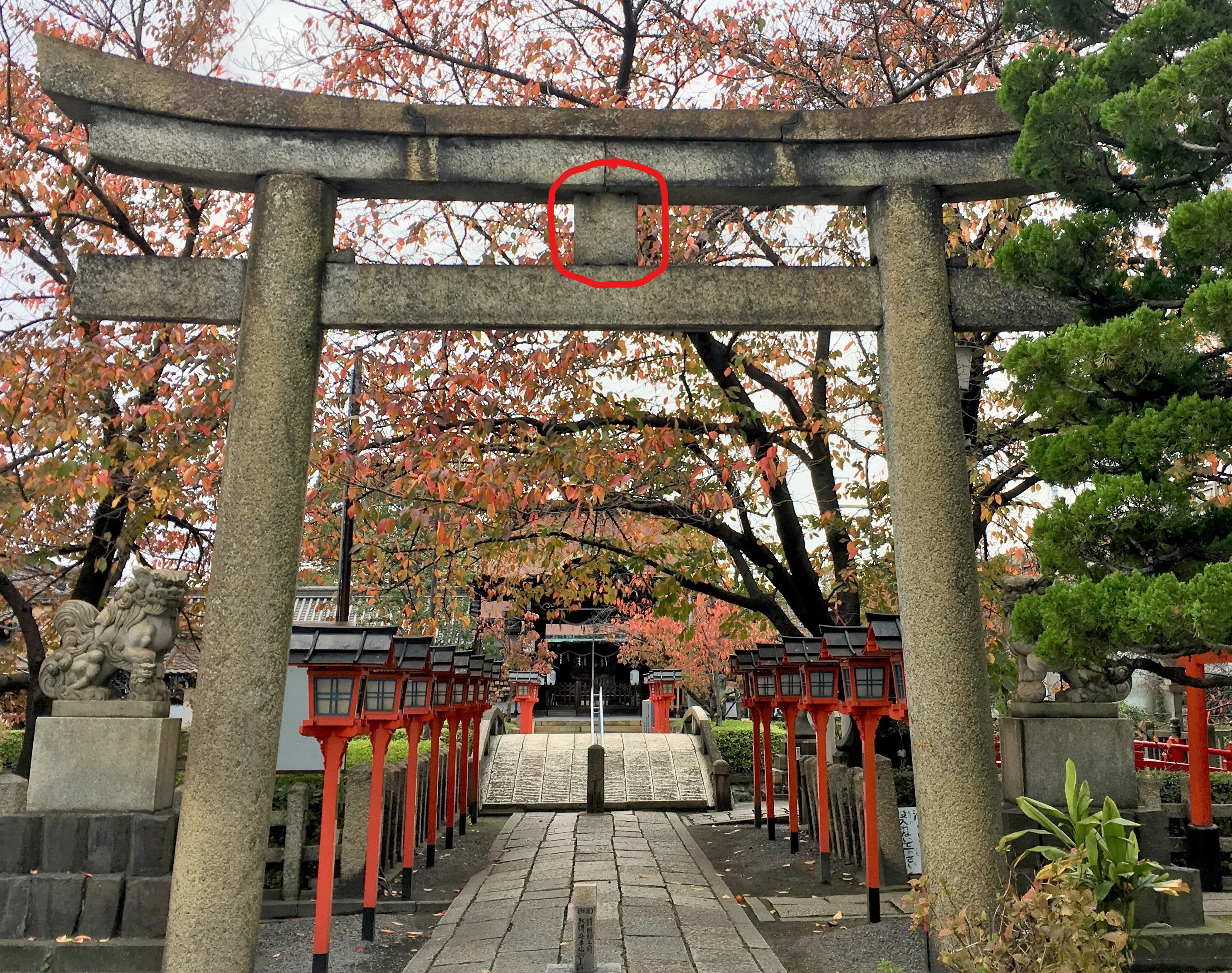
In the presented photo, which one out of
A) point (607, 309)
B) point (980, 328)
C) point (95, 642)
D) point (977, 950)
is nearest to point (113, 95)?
point (607, 309)

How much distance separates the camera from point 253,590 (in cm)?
510

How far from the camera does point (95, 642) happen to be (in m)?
6.65

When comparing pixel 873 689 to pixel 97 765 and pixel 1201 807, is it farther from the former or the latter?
pixel 97 765

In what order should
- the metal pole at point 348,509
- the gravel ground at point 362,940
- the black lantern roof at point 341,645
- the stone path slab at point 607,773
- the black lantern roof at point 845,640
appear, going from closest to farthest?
the gravel ground at point 362,940, the black lantern roof at point 341,645, the metal pole at point 348,509, the black lantern roof at point 845,640, the stone path slab at point 607,773

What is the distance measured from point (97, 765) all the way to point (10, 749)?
1275cm

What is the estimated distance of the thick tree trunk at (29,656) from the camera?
9516 millimetres

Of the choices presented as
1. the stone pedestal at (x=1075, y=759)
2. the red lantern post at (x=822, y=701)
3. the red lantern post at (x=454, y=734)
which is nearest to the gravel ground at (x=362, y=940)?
the red lantern post at (x=454, y=734)

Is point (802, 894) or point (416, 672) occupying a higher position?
point (416, 672)

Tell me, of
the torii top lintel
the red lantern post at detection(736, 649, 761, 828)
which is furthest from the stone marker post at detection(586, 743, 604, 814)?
the torii top lintel

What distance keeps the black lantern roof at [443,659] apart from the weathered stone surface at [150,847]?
13.2 ft

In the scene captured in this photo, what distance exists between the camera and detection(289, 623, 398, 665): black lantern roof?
673 centimetres

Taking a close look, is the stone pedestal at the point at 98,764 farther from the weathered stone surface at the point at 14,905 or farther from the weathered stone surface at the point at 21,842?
the weathered stone surface at the point at 14,905

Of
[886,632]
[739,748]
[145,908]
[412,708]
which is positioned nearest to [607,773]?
[739,748]

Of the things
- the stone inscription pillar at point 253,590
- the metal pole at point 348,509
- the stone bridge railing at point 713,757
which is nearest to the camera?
the stone inscription pillar at point 253,590
